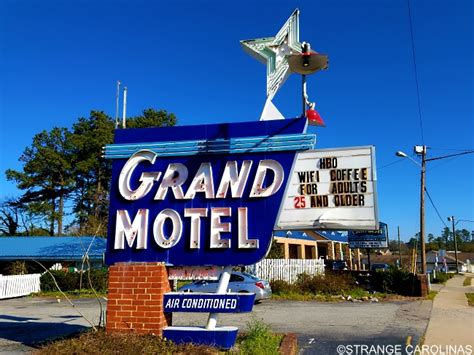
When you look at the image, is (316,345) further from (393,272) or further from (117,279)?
(393,272)

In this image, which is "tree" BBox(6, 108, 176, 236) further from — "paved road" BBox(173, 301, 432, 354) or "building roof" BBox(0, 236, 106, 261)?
"paved road" BBox(173, 301, 432, 354)

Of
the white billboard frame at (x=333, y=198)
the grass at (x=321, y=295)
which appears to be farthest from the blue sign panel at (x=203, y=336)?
the grass at (x=321, y=295)

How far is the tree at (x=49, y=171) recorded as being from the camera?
155ft

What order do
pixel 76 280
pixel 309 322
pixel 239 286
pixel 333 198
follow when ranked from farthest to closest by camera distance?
pixel 76 280, pixel 239 286, pixel 309 322, pixel 333 198

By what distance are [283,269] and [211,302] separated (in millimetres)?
15686

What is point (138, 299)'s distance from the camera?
7750 mm

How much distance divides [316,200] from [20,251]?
1140 inches

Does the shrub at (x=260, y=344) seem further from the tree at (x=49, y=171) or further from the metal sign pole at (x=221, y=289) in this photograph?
the tree at (x=49, y=171)

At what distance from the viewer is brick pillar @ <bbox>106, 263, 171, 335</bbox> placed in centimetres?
766

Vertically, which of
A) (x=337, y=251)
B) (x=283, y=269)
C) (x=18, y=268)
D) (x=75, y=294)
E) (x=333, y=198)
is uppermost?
(x=333, y=198)

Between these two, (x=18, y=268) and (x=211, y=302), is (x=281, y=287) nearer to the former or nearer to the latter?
(x=211, y=302)

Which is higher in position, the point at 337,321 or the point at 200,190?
the point at 200,190

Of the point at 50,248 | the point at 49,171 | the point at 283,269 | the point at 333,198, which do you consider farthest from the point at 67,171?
the point at 333,198

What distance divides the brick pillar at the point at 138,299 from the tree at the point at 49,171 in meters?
42.2
